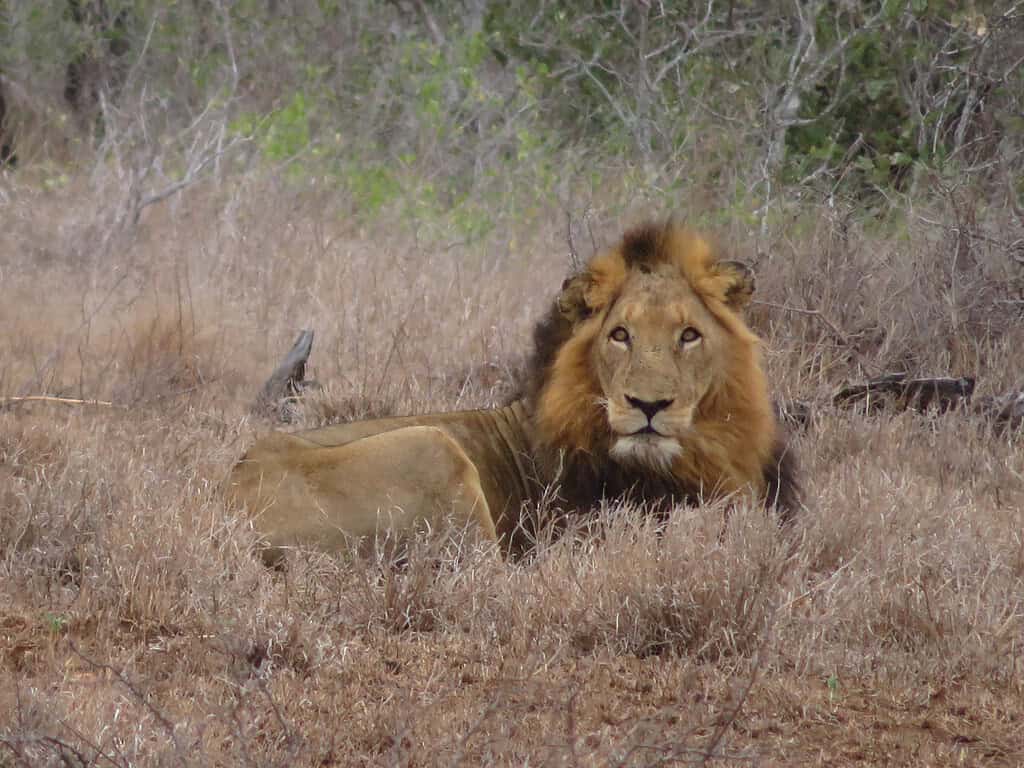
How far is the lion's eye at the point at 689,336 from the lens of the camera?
179 inches

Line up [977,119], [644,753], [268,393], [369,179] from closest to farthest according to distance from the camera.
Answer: [644,753] → [268,393] → [977,119] → [369,179]

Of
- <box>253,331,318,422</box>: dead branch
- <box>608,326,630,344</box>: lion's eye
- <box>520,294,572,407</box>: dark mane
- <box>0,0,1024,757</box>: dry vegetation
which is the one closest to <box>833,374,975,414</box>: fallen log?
<box>0,0,1024,757</box>: dry vegetation

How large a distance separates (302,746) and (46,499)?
1606 mm

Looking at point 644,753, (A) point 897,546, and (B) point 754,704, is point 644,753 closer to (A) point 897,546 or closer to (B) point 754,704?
(B) point 754,704

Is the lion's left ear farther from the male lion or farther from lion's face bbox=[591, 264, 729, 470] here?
lion's face bbox=[591, 264, 729, 470]

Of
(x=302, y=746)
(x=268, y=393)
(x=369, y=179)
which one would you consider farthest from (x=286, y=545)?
(x=369, y=179)

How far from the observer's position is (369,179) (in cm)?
1028

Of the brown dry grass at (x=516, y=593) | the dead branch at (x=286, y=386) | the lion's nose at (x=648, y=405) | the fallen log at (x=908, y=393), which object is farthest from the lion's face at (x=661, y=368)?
the dead branch at (x=286, y=386)

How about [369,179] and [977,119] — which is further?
[369,179]

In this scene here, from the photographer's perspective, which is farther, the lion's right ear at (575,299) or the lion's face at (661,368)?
the lion's right ear at (575,299)

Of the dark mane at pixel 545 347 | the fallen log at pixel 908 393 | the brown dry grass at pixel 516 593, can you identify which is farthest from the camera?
the fallen log at pixel 908 393

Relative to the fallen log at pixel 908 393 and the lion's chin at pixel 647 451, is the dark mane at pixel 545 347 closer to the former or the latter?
the lion's chin at pixel 647 451

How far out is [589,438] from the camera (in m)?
4.61

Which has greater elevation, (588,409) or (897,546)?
(588,409)
